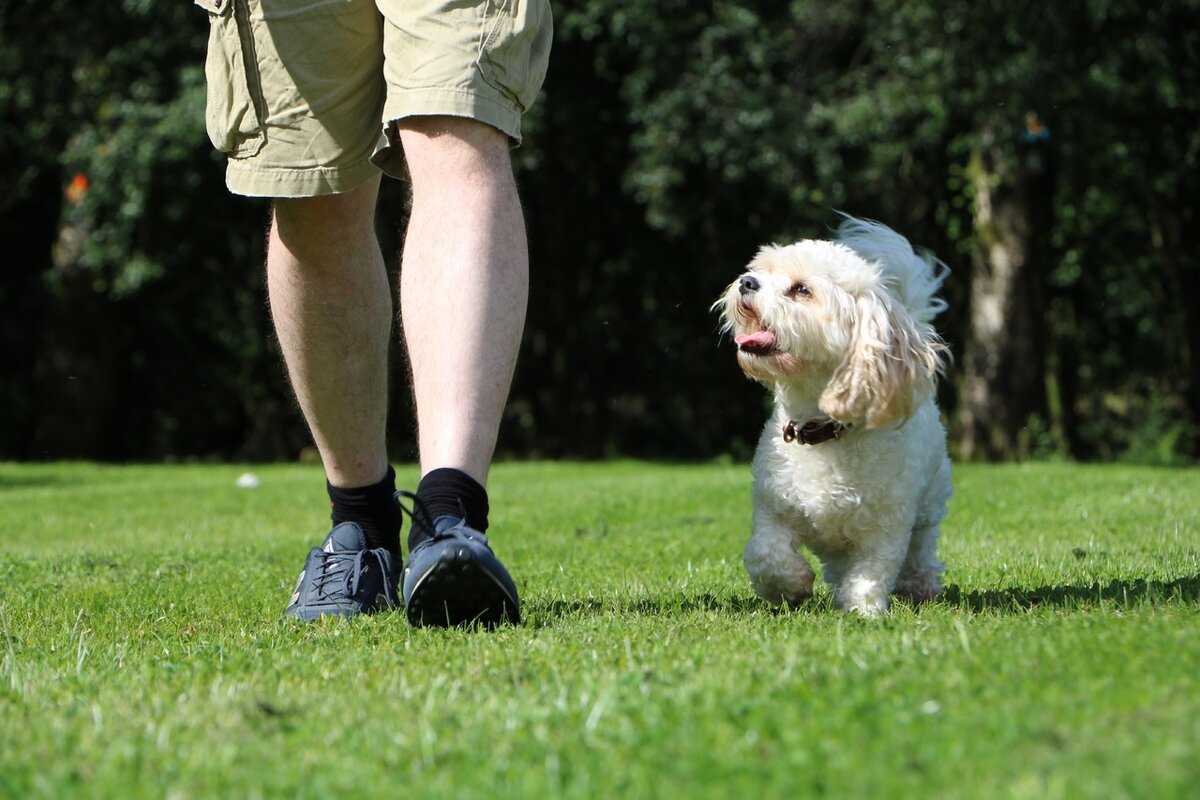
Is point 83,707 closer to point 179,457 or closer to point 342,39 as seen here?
point 342,39

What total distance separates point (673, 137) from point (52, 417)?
30.3 feet

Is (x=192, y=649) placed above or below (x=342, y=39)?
below

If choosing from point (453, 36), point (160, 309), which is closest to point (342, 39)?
point (453, 36)

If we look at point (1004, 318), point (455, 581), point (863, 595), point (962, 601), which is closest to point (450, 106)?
point (455, 581)

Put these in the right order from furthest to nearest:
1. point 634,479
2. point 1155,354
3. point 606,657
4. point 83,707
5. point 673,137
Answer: point 1155,354 < point 673,137 < point 634,479 < point 606,657 < point 83,707

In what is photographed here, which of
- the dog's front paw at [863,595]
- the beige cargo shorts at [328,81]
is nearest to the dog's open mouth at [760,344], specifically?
the dog's front paw at [863,595]

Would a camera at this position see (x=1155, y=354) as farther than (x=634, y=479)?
Yes

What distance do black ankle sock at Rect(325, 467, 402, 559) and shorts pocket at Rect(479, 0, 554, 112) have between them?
1.15m

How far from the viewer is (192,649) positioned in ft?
9.65

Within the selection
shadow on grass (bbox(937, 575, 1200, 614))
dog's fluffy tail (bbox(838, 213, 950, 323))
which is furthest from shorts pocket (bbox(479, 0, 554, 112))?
shadow on grass (bbox(937, 575, 1200, 614))

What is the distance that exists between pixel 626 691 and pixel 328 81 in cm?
194

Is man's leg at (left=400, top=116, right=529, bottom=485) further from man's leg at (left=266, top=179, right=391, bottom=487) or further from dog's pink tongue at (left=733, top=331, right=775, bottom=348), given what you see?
dog's pink tongue at (left=733, top=331, right=775, bottom=348)

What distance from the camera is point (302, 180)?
354 cm

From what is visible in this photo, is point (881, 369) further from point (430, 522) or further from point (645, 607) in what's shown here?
point (430, 522)
